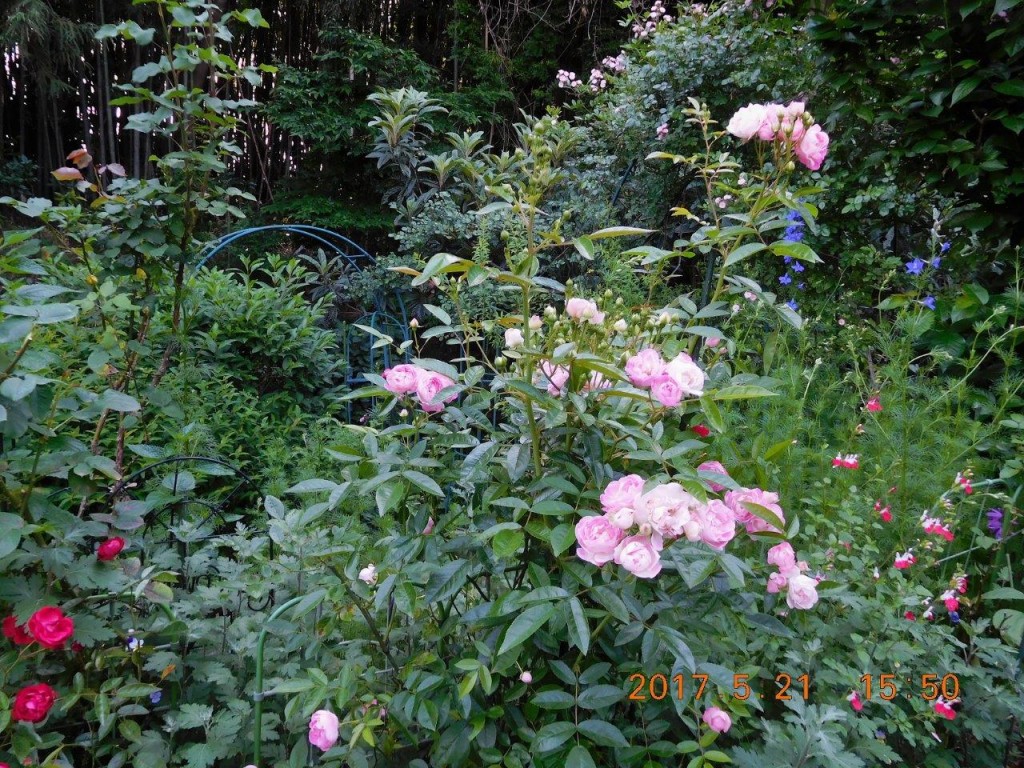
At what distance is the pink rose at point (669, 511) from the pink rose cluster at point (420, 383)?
0.31 metres

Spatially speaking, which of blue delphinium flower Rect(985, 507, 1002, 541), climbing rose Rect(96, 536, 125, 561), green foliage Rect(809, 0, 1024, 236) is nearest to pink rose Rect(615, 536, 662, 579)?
climbing rose Rect(96, 536, 125, 561)

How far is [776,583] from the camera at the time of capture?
103 centimetres

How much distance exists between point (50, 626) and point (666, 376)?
897 millimetres

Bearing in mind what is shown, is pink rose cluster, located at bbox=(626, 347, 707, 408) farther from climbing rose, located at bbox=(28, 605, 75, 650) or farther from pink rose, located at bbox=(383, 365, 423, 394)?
climbing rose, located at bbox=(28, 605, 75, 650)

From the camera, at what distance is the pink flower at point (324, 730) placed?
0.88 metres

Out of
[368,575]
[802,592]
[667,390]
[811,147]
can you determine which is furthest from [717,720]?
[811,147]

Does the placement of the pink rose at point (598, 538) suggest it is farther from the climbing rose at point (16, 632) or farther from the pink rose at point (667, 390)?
the climbing rose at point (16, 632)

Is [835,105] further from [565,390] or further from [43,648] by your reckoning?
[43,648]

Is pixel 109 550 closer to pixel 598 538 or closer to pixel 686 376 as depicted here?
pixel 598 538

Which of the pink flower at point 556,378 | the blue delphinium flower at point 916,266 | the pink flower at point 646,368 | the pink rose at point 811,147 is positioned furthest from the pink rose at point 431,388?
the blue delphinium flower at point 916,266

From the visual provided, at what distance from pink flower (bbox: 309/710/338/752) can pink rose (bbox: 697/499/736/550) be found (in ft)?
1.77

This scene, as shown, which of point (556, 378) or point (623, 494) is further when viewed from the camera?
point (556, 378)

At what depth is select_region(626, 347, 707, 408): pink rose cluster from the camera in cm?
89

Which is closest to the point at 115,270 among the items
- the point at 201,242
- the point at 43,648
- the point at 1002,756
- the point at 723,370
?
the point at 201,242
